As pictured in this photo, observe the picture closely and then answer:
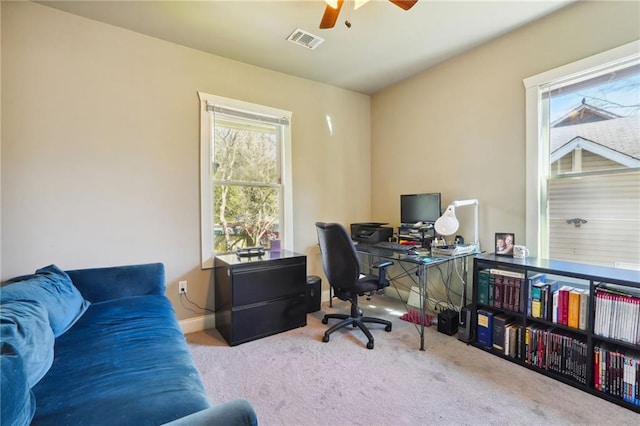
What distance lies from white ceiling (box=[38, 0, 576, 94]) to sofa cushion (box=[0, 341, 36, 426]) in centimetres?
230

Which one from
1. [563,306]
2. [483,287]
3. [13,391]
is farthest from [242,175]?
[563,306]

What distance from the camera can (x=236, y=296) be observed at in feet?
7.80

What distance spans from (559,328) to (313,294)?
2061mm

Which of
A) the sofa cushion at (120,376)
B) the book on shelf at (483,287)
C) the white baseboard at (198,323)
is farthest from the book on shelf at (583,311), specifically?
the white baseboard at (198,323)

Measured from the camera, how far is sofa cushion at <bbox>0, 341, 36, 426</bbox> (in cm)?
76

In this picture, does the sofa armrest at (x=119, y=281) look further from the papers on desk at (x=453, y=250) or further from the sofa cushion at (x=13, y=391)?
the papers on desk at (x=453, y=250)

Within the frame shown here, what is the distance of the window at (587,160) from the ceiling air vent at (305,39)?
1.84 meters

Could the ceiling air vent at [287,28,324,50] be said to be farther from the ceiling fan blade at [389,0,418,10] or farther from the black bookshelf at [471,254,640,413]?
the black bookshelf at [471,254,640,413]

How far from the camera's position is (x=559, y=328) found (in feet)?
6.47

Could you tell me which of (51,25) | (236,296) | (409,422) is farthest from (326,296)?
(51,25)

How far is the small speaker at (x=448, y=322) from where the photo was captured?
2533 millimetres

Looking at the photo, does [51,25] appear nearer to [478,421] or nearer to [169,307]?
[169,307]

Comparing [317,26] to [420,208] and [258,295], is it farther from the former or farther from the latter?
[258,295]

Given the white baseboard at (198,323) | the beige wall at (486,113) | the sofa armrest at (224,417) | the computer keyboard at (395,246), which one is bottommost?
the white baseboard at (198,323)
